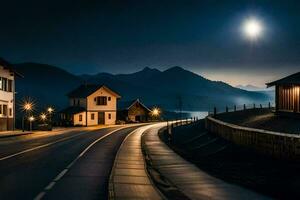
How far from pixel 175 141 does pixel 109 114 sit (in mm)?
48215

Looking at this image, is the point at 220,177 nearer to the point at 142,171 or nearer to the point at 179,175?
the point at 179,175

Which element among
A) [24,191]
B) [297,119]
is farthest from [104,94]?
[24,191]

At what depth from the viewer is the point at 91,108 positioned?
95062 mm

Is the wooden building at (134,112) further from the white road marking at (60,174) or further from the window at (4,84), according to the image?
the white road marking at (60,174)

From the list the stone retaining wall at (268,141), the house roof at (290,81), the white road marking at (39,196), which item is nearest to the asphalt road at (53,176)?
the white road marking at (39,196)

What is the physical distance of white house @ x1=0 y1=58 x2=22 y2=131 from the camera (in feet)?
207

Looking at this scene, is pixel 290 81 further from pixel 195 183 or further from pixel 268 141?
pixel 195 183

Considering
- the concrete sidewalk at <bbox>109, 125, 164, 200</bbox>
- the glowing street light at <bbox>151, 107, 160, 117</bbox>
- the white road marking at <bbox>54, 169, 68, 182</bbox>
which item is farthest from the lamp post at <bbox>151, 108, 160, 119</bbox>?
the white road marking at <bbox>54, 169, 68, 182</bbox>

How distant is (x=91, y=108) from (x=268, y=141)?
232 ft

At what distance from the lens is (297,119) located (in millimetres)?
40938

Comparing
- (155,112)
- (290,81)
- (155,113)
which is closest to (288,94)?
(290,81)

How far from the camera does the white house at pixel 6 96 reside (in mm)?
63231

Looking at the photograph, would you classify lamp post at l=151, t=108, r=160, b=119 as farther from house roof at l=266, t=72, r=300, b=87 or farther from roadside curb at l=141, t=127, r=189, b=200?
roadside curb at l=141, t=127, r=189, b=200

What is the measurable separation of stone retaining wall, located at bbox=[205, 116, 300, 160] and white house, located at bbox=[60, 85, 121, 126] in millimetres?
57000
